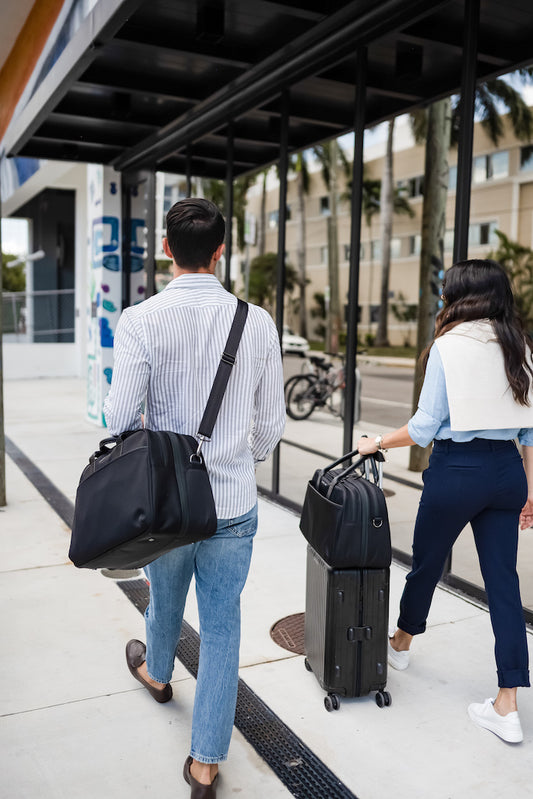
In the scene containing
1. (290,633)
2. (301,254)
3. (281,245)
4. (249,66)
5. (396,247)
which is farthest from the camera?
(301,254)

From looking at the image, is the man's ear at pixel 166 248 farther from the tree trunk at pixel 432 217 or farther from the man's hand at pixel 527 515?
the tree trunk at pixel 432 217

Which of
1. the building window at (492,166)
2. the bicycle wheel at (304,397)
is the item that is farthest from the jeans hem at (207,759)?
the building window at (492,166)

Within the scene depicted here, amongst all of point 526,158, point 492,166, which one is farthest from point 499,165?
point 526,158

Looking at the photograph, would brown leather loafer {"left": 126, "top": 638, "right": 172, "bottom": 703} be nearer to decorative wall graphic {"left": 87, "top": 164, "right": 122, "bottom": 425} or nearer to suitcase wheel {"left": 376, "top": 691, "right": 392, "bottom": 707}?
suitcase wheel {"left": 376, "top": 691, "right": 392, "bottom": 707}

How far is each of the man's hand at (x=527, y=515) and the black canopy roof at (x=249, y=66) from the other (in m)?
2.72

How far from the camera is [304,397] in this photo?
35.9 feet

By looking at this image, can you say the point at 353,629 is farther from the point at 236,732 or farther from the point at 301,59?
the point at 301,59

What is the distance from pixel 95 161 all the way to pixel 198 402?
24.7 ft

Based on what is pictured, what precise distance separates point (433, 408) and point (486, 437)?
0.21 m

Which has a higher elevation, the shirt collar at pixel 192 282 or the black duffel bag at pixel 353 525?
the shirt collar at pixel 192 282

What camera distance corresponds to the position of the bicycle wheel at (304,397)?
35.7ft

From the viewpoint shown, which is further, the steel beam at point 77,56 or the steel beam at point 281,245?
the steel beam at point 281,245

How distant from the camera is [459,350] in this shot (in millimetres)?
2535

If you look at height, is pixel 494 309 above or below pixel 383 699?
above
